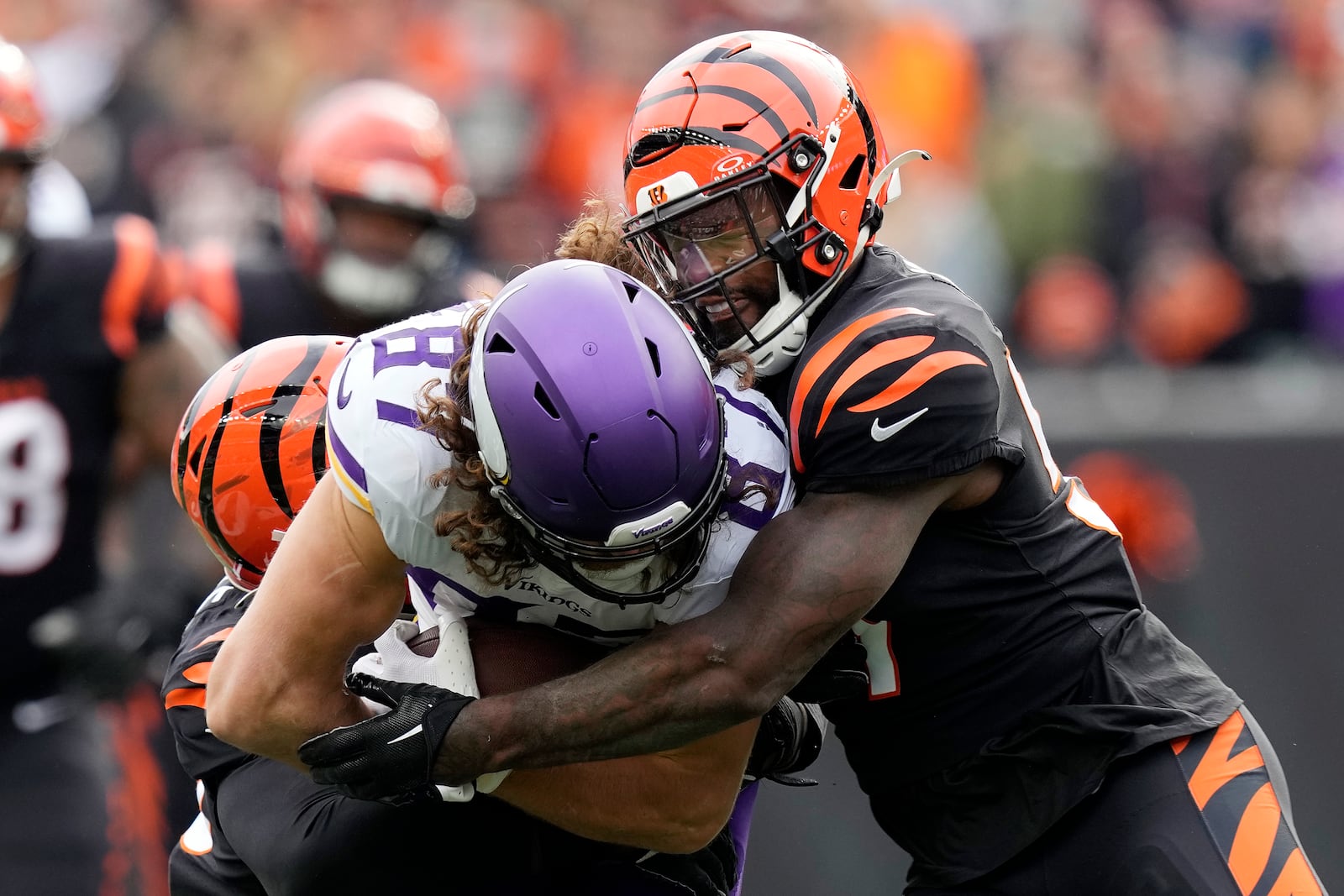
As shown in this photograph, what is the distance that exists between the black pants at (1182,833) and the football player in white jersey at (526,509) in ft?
2.27

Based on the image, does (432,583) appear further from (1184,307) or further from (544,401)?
(1184,307)

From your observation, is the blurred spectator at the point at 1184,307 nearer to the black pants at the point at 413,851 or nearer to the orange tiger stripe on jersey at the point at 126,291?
the orange tiger stripe on jersey at the point at 126,291

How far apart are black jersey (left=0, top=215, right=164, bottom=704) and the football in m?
2.17

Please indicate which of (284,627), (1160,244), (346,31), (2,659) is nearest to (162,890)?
(2,659)

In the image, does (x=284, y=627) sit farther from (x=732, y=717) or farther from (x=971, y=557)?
(x=971, y=557)

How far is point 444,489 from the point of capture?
2.55 metres

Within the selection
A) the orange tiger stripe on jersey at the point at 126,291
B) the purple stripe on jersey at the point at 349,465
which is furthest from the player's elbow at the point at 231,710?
the orange tiger stripe on jersey at the point at 126,291

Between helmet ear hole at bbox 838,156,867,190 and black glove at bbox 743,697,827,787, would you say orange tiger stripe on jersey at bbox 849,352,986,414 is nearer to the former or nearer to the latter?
helmet ear hole at bbox 838,156,867,190

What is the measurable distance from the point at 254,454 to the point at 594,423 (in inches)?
35.7

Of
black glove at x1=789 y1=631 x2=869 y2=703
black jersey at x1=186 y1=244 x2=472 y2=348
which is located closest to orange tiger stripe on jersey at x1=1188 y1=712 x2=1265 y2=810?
black glove at x1=789 y1=631 x2=869 y2=703

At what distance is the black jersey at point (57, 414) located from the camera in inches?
176

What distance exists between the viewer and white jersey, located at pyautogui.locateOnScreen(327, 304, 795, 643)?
2523 mm

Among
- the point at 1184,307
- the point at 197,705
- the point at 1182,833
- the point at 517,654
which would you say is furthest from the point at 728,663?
the point at 1184,307

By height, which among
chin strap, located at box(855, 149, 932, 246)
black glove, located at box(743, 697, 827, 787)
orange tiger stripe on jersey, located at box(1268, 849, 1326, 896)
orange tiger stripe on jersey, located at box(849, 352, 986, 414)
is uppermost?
chin strap, located at box(855, 149, 932, 246)
